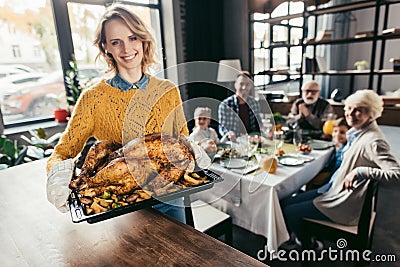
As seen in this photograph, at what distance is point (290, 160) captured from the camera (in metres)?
1.91

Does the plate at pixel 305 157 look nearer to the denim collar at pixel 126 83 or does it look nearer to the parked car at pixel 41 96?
the denim collar at pixel 126 83

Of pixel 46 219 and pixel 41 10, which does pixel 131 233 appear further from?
pixel 41 10

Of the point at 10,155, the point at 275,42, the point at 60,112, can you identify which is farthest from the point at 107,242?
the point at 275,42

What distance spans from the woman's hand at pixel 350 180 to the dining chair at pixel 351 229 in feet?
0.31

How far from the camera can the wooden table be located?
63 cm

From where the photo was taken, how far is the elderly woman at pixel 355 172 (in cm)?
151

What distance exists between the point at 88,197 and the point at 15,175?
77 centimetres

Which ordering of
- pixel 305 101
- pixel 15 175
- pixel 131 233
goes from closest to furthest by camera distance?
pixel 131 233 < pixel 15 175 < pixel 305 101

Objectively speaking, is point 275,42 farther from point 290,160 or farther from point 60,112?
point 60,112

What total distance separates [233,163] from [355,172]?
688 millimetres

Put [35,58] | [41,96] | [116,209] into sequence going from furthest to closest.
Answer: [41,96], [35,58], [116,209]

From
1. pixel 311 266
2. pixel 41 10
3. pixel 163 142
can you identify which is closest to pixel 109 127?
pixel 163 142

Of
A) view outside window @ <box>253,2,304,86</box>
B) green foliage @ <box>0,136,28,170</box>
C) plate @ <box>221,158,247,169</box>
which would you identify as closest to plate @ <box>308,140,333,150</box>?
plate @ <box>221,158,247,169</box>

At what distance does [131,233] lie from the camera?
29.3 inches
